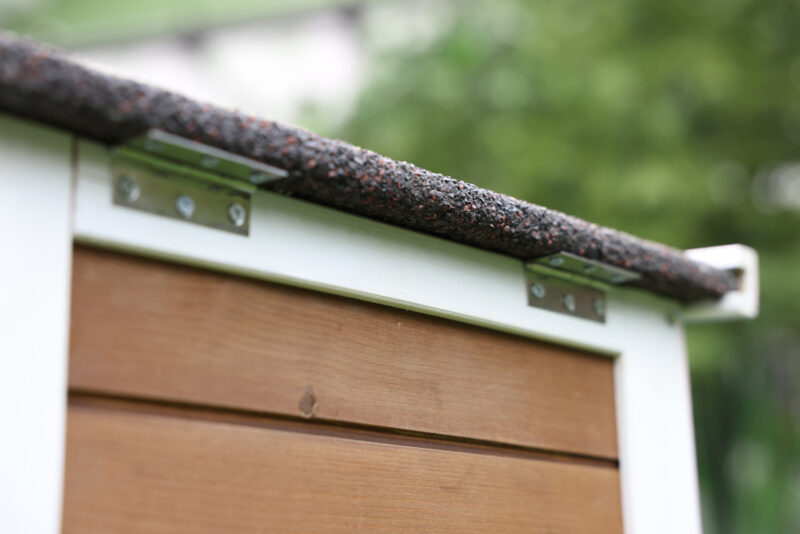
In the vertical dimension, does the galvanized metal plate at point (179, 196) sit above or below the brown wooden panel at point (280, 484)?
above

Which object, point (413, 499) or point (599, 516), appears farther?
point (599, 516)

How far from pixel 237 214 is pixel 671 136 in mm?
4312

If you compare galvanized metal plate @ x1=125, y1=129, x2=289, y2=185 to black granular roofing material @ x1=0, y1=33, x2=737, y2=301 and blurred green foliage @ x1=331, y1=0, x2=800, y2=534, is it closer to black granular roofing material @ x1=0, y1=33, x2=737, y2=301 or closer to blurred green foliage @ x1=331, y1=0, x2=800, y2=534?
black granular roofing material @ x1=0, y1=33, x2=737, y2=301

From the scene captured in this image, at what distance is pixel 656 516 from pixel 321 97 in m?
6.90

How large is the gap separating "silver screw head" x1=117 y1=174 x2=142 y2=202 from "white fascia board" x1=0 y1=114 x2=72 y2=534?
0.04 meters

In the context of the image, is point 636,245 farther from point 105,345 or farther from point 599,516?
point 105,345

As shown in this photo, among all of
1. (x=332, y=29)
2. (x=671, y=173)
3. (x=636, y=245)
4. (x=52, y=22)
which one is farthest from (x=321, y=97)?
(x=636, y=245)

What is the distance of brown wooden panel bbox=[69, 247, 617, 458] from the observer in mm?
634

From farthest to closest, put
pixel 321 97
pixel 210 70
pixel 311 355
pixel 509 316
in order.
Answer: pixel 210 70 → pixel 321 97 → pixel 509 316 → pixel 311 355

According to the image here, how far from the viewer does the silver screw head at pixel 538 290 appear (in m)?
1.01

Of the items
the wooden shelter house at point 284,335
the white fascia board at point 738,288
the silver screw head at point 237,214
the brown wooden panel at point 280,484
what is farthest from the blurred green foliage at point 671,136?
the silver screw head at point 237,214

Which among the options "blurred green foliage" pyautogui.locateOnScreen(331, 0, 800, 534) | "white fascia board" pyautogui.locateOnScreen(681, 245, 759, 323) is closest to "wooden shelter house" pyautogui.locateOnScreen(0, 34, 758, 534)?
"white fascia board" pyautogui.locateOnScreen(681, 245, 759, 323)

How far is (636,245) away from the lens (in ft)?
3.39

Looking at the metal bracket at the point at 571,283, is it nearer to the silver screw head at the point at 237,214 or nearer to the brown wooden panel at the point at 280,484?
the brown wooden panel at the point at 280,484
